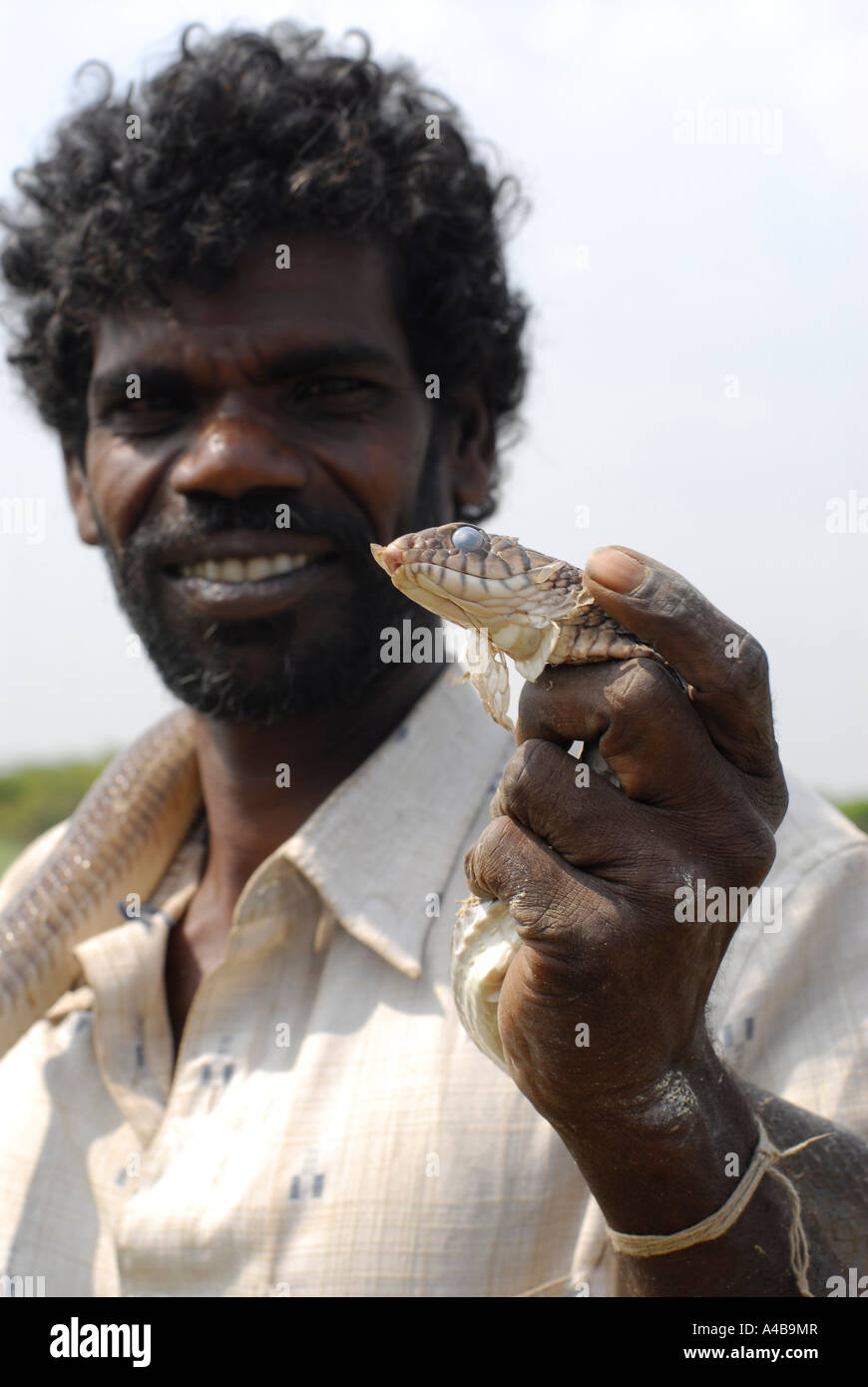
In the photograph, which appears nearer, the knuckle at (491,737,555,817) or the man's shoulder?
the knuckle at (491,737,555,817)

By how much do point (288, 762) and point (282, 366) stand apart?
104 centimetres

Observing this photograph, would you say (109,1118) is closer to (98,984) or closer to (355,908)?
(98,984)

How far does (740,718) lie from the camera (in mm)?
1709

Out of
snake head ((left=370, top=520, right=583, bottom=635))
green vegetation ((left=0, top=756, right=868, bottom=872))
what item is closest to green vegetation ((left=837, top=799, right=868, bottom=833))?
green vegetation ((left=0, top=756, right=868, bottom=872))

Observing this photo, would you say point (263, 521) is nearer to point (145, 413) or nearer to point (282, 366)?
point (282, 366)

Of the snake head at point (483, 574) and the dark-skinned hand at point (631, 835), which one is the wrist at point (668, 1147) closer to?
the dark-skinned hand at point (631, 835)

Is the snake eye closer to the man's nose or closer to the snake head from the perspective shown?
the snake head

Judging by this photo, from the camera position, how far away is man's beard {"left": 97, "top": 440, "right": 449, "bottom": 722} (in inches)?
122

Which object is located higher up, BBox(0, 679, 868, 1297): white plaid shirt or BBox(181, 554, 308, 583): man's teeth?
BBox(181, 554, 308, 583): man's teeth

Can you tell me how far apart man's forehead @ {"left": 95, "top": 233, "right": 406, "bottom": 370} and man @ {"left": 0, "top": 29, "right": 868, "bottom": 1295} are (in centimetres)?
1

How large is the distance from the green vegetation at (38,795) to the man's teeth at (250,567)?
1956 cm

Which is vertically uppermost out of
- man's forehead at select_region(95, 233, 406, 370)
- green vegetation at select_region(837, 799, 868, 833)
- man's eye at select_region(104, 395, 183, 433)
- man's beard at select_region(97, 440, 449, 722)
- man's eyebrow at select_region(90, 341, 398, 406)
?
man's forehead at select_region(95, 233, 406, 370)

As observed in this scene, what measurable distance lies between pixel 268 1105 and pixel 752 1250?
1085 millimetres

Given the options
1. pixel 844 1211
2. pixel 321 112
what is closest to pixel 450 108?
pixel 321 112
